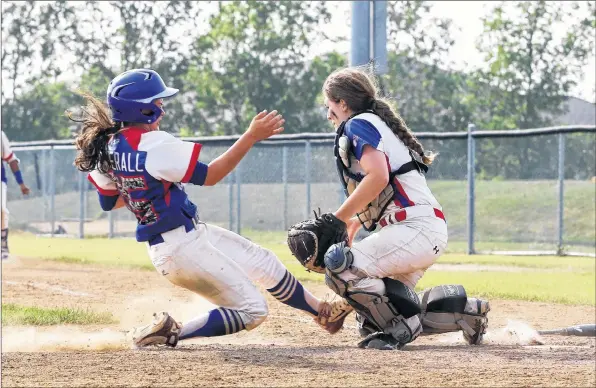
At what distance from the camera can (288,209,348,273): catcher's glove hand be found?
6318 mm

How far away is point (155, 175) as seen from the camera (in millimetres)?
6062

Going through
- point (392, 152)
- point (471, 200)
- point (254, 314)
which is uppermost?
point (392, 152)

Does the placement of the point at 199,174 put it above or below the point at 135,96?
below

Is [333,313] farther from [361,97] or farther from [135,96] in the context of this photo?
[135,96]

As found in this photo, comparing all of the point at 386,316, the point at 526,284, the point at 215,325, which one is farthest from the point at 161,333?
the point at 526,284

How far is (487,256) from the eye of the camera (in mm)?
16234

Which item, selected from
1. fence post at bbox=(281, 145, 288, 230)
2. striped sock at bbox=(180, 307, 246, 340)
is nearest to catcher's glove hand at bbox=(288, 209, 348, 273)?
striped sock at bbox=(180, 307, 246, 340)

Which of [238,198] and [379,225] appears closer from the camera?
[379,225]

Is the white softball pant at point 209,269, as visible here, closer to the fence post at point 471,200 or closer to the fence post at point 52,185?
the fence post at point 471,200

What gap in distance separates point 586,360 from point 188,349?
85.6 inches

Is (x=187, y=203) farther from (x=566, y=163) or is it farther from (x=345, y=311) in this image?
(x=566, y=163)

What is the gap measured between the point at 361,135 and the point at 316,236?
2.06ft

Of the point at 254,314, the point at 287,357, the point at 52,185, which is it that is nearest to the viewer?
the point at 287,357

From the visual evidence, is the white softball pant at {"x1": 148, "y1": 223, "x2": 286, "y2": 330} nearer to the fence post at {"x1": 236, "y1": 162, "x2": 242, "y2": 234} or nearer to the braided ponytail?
the braided ponytail
